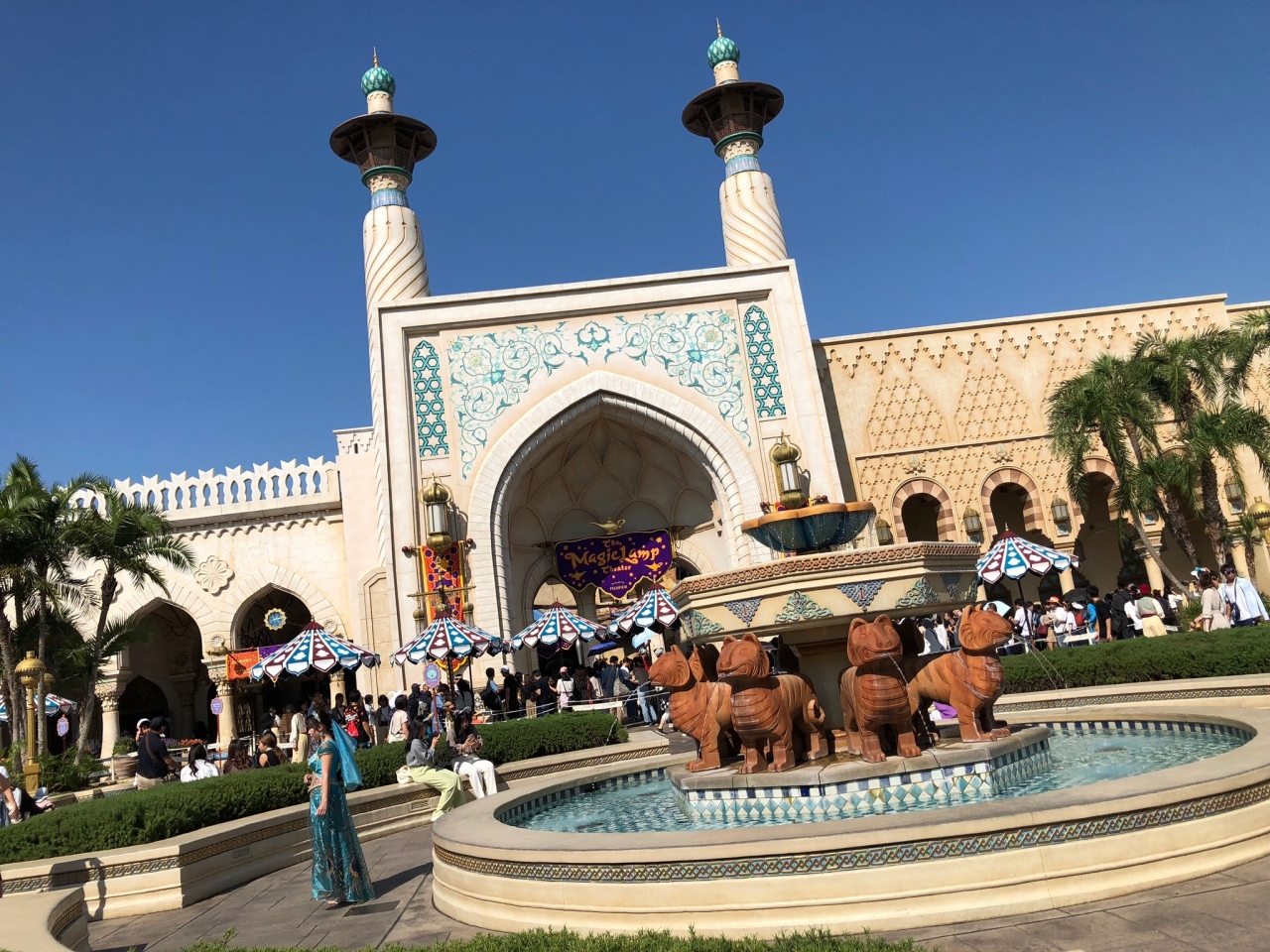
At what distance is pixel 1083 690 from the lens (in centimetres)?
931

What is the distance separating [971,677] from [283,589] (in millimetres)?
17082

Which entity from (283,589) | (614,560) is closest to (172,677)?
(283,589)

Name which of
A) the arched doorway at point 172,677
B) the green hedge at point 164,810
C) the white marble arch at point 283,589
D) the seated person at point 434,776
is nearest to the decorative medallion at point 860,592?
the seated person at point 434,776

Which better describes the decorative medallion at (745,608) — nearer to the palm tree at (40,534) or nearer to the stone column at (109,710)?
the palm tree at (40,534)

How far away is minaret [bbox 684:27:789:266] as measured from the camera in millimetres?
19891

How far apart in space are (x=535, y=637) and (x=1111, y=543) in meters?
14.2

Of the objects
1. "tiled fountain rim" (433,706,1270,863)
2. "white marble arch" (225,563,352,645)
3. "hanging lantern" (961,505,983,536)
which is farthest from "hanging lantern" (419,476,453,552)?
"tiled fountain rim" (433,706,1270,863)

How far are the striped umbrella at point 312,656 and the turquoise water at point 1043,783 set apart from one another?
5930 millimetres

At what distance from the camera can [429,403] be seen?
17922 mm

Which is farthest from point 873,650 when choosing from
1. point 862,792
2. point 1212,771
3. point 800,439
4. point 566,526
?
point 566,526

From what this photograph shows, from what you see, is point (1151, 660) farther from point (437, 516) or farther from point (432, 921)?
point (437, 516)

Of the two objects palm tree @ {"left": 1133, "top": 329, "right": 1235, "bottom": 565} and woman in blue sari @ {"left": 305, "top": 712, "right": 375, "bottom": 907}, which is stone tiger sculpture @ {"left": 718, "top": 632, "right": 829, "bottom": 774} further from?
palm tree @ {"left": 1133, "top": 329, "right": 1235, "bottom": 565}

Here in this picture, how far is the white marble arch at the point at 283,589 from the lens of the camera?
1978 centimetres

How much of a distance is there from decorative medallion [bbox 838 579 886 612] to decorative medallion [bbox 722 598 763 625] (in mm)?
499
